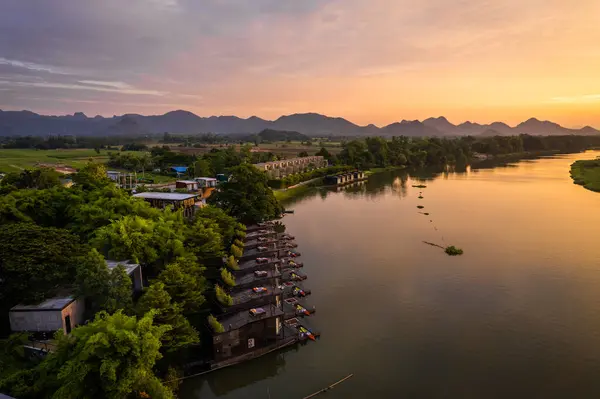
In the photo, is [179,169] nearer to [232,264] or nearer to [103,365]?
[232,264]

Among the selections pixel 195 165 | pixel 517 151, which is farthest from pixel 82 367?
pixel 517 151

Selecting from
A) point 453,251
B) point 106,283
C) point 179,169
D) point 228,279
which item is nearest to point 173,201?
point 228,279

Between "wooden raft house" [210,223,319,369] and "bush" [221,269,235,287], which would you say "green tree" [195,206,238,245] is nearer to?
"wooden raft house" [210,223,319,369]

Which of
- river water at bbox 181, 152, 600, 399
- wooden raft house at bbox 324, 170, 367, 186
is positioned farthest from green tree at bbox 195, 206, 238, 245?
wooden raft house at bbox 324, 170, 367, 186

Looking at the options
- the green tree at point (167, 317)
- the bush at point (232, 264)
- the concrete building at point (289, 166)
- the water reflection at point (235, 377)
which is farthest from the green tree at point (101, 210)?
the concrete building at point (289, 166)

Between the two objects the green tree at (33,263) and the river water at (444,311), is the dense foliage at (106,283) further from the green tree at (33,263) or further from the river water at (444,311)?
the river water at (444,311)

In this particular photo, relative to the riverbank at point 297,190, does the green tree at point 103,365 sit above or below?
above

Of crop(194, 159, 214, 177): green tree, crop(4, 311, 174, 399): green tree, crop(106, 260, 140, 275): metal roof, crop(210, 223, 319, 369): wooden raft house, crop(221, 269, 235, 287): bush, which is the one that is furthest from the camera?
crop(194, 159, 214, 177): green tree
